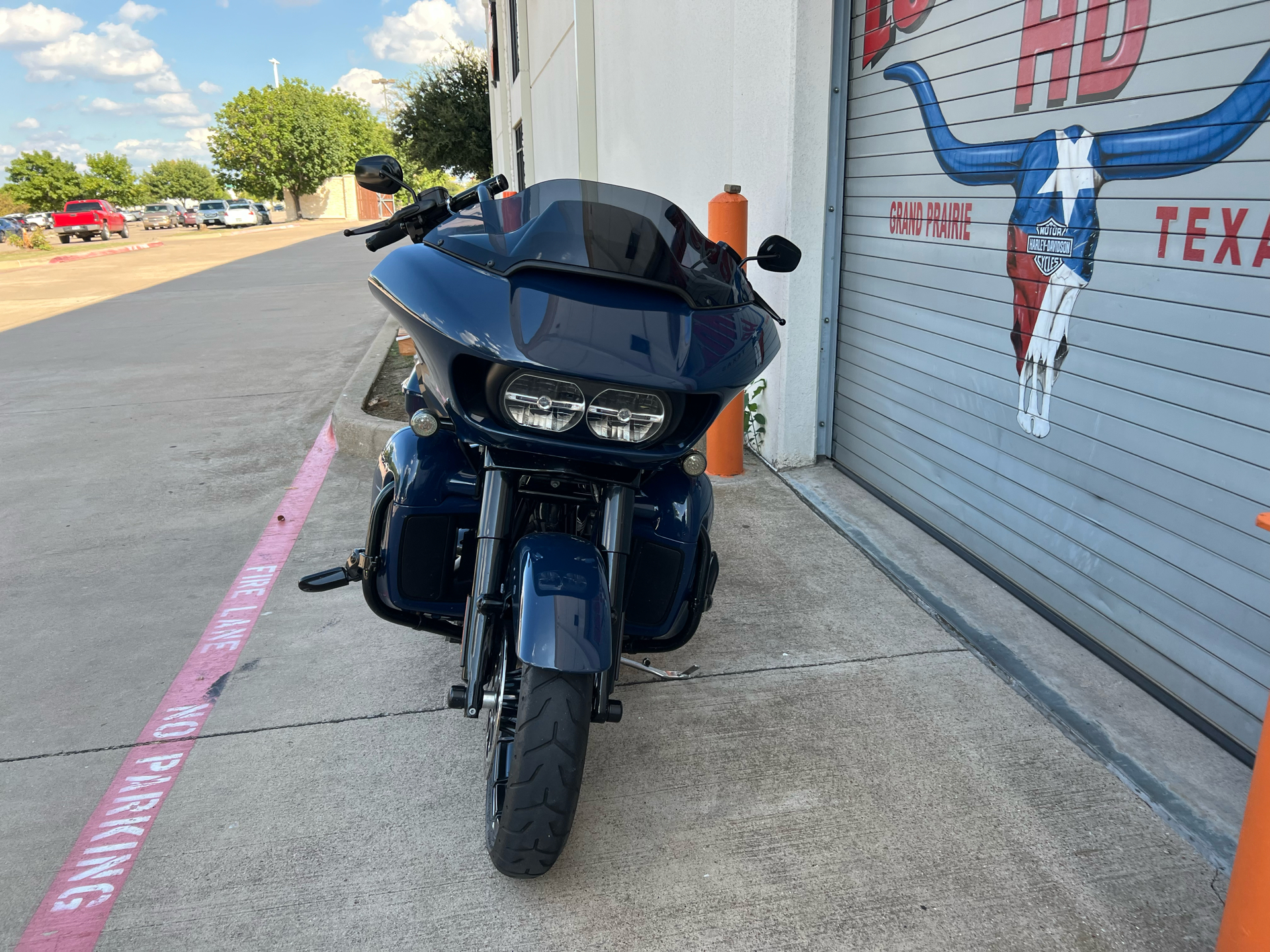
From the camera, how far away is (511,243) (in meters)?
2.06

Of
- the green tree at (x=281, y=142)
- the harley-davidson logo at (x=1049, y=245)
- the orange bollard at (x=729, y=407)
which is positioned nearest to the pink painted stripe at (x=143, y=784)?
the orange bollard at (x=729, y=407)

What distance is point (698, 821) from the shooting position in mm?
2355

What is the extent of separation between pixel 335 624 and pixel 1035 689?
2.50 meters

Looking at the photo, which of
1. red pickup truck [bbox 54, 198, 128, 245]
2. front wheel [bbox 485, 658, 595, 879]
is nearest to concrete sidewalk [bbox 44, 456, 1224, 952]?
front wheel [bbox 485, 658, 595, 879]

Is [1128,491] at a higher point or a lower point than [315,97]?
lower

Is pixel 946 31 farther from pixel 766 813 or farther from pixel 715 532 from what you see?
pixel 766 813

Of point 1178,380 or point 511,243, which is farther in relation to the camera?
point 1178,380

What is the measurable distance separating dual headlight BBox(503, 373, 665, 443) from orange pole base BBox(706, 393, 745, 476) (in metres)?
2.80

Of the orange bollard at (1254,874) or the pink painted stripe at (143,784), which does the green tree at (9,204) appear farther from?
the orange bollard at (1254,874)

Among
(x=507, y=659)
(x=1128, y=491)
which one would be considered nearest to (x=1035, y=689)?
(x=1128, y=491)

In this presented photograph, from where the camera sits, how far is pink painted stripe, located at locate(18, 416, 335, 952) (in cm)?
207

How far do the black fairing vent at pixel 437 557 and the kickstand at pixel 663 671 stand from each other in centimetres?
70

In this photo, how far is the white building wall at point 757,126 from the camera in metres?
4.60

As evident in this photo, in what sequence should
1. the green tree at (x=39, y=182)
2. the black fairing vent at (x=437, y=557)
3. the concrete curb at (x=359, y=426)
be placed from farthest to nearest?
the green tree at (x=39, y=182), the concrete curb at (x=359, y=426), the black fairing vent at (x=437, y=557)
